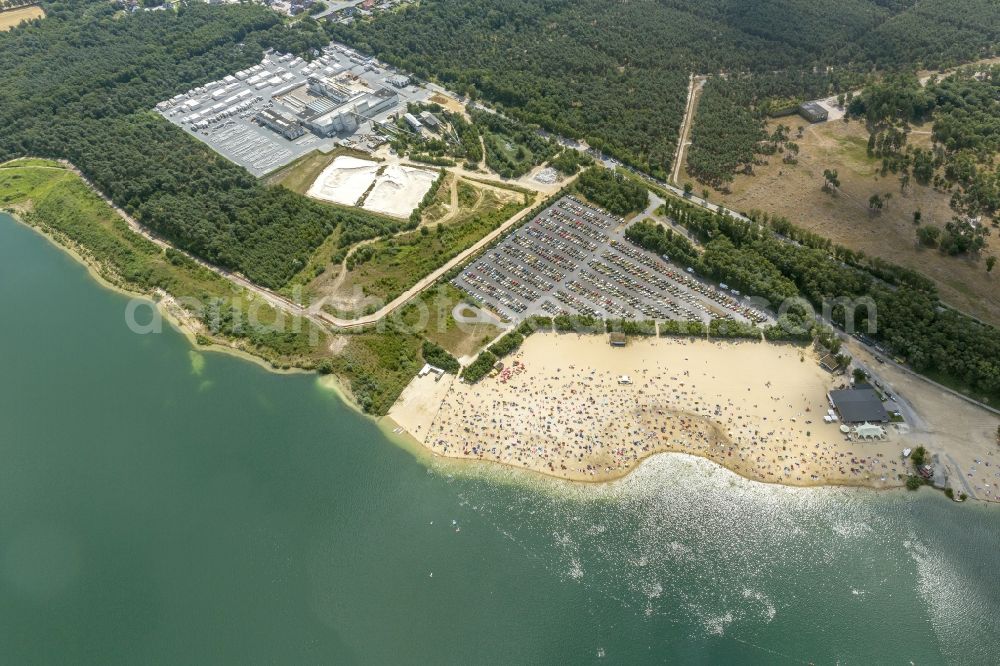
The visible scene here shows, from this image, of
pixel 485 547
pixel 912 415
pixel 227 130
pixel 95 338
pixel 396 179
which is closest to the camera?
pixel 485 547

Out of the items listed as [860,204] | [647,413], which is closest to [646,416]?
[647,413]

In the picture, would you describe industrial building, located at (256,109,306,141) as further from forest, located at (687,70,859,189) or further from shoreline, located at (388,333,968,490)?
forest, located at (687,70,859,189)

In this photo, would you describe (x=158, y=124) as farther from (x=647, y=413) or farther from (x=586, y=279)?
(x=647, y=413)

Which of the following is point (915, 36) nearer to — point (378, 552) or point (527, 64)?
point (527, 64)

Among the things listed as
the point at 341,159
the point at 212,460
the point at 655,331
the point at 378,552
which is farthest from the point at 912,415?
the point at 341,159

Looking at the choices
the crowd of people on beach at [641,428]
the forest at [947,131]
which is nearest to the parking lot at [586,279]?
the crowd of people on beach at [641,428]
